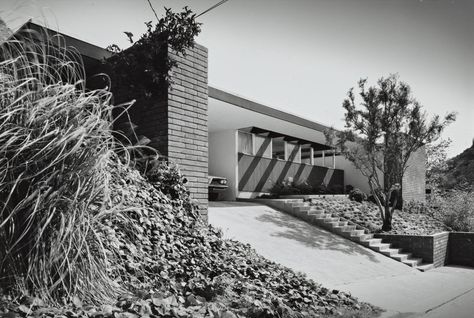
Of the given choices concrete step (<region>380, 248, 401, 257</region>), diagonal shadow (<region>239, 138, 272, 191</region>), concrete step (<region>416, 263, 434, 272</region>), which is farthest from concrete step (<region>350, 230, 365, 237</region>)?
diagonal shadow (<region>239, 138, 272, 191</region>)

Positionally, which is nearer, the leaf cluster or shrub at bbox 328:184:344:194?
the leaf cluster

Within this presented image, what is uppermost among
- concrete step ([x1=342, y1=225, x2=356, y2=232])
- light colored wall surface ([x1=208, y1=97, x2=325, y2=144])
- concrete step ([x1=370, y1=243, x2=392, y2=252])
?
light colored wall surface ([x1=208, y1=97, x2=325, y2=144])

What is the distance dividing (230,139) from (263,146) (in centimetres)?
181

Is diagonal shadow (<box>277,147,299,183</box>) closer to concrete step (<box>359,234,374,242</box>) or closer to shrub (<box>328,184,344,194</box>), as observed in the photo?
shrub (<box>328,184,344,194</box>)

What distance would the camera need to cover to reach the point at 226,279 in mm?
4074

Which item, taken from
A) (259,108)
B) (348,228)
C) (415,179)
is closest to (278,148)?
(259,108)

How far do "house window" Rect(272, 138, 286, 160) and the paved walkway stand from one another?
609 centimetres

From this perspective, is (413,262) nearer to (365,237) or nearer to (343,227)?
(365,237)

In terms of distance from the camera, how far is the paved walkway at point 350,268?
537cm

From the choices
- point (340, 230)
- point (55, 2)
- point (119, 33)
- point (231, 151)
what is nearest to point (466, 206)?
point (340, 230)

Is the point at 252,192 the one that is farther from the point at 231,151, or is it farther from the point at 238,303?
the point at 238,303

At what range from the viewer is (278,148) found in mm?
16938

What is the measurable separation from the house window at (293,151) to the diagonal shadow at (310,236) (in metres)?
6.36

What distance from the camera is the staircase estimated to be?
30.8ft
